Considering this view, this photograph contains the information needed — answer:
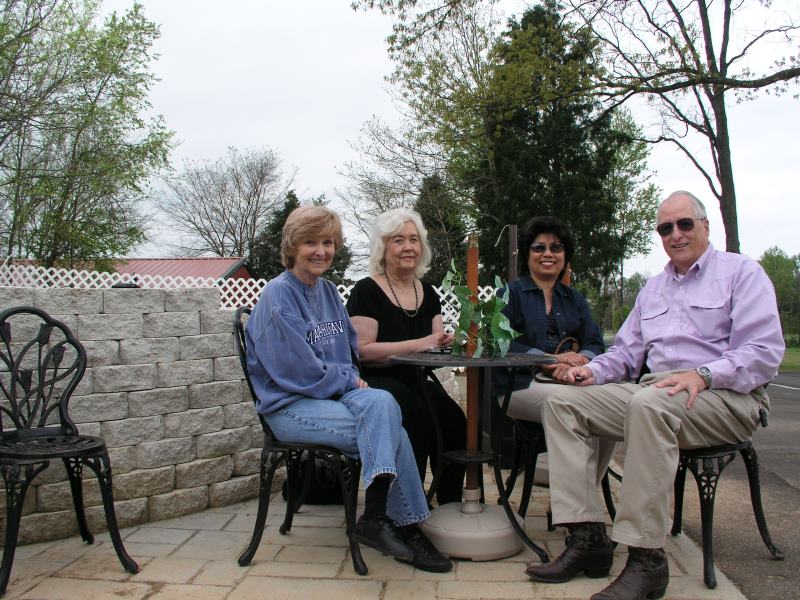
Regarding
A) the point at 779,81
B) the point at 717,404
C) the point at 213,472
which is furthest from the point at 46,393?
the point at 779,81

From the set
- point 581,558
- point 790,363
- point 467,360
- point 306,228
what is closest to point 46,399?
point 306,228

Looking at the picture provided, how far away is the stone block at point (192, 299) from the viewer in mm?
3375

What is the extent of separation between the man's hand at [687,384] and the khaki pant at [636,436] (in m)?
0.03

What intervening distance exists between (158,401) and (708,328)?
2.50 m

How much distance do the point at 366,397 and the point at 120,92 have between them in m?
19.8

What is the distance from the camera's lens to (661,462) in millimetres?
2342

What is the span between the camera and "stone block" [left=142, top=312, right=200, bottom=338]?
3.27m

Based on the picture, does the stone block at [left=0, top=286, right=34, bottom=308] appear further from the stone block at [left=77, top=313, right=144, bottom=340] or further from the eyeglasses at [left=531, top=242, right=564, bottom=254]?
the eyeglasses at [left=531, top=242, right=564, bottom=254]

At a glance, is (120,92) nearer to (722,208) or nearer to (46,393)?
(722,208)

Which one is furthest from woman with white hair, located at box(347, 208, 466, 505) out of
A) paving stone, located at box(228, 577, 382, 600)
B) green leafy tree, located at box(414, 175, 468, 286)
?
green leafy tree, located at box(414, 175, 468, 286)

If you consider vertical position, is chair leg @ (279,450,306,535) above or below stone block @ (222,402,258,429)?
below

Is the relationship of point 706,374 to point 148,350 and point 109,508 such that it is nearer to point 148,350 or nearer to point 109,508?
point 109,508

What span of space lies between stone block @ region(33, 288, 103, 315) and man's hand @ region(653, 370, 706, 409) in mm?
2435

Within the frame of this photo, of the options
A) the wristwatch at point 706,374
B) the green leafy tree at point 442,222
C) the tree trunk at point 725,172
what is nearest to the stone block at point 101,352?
the wristwatch at point 706,374
